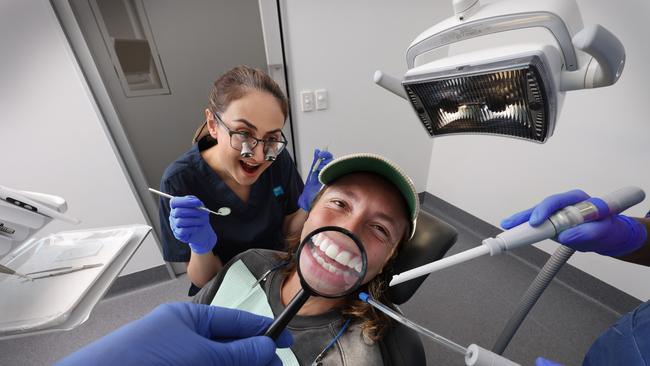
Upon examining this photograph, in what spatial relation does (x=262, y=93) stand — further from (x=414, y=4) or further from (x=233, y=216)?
(x=414, y=4)

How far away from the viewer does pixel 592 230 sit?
69 cm

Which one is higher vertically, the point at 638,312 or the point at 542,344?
the point at 638,312

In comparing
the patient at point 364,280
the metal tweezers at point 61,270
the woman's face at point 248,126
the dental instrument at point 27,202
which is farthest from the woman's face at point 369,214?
the dental instrument at point 27,202

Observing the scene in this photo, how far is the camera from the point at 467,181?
2.47m

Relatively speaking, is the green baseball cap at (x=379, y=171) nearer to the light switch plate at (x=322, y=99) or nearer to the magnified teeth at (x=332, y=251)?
the magnified teeth at (x=332, y=251)

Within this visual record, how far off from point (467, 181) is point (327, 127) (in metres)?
1.49

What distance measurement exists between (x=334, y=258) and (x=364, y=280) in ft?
0.67

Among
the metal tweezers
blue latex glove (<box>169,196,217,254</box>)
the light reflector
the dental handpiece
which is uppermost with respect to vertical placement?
the light reflector

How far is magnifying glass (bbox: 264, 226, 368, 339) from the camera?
1.91 feet

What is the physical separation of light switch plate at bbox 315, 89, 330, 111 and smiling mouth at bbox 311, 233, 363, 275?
1.66 meters

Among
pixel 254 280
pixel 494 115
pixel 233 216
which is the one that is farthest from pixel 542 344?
pixel 233 216

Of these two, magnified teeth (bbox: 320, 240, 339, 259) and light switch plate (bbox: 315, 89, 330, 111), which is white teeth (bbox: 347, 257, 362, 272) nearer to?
magnified teeth (bbox: 320, 240, 339, 259)

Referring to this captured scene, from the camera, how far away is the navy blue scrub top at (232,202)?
117cm

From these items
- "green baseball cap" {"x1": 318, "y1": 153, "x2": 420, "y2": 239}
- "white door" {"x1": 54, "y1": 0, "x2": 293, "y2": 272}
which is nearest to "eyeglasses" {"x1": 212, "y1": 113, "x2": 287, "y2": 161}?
"green baseball cap" {"x1": 318, "y1": 153, "x2": 420, "y2": 239}
